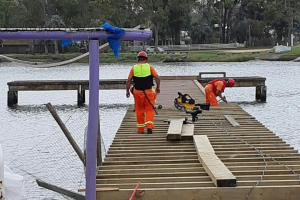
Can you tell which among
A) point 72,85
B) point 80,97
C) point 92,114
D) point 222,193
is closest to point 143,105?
point 222,193

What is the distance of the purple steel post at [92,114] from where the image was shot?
5.50 meters

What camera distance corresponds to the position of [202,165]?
7566 millimetres

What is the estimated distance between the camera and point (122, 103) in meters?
23.9

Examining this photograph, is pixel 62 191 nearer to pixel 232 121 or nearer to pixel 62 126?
pixel 62 126

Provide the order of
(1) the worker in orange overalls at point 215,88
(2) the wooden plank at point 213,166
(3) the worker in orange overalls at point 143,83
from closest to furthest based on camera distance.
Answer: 1. (2) the wooden plank at point 213,166
2. (3) the worker in orange overalls at point 143,83
3. (1) the worker in orange overalls at point 215,88

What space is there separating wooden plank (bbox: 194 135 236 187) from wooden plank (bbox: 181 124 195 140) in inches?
19.7

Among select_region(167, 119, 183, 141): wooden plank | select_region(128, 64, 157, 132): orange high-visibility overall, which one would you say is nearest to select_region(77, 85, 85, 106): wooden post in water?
select_region(167, 119, 183, 141): wooden plank

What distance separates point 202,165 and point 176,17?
7134 centimetres

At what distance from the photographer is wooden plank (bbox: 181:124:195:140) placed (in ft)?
31.4

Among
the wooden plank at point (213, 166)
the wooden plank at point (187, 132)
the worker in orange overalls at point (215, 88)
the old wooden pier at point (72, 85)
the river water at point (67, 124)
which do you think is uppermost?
the worker in orange overalls at point (215, 88)

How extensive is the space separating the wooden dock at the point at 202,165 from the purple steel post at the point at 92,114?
0.54m

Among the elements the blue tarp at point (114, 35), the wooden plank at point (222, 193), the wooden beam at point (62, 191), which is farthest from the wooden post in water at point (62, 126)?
the blue tarp at point (114, 35)

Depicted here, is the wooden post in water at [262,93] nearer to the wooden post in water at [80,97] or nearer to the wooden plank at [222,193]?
the wooden post in water at [80,97]

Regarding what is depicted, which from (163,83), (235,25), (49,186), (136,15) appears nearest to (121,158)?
(49,186)
